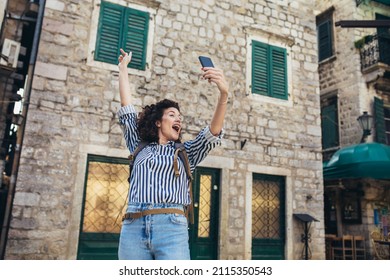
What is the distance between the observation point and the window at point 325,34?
12.7 metres

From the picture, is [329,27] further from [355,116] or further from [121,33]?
[121,33]

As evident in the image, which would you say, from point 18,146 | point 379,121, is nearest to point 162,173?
point 18,146

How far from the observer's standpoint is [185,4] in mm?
7707

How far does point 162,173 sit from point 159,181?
0.17 feet

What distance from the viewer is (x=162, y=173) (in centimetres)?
198

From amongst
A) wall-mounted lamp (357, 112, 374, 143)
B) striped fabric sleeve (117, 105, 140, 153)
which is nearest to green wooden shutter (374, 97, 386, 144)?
wall-mounted lamp (357, 112, 374, 143)

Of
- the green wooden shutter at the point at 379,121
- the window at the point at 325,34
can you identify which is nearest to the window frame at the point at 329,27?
the window at the point at 325,34

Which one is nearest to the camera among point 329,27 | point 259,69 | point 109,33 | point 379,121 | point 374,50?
point 109,33

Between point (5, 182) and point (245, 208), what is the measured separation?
4624 mm

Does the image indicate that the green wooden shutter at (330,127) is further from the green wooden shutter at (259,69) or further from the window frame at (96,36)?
the window frame at (96,36)

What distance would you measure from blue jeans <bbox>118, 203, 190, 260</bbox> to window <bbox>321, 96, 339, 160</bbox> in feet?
35.7

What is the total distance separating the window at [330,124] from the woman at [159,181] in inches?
418

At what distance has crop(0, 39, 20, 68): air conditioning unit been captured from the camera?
234 inches

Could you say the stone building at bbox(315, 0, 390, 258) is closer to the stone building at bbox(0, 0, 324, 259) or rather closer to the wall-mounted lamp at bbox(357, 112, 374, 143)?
the wall-mounted lamp at bbox(357, 112, 374, 143)
